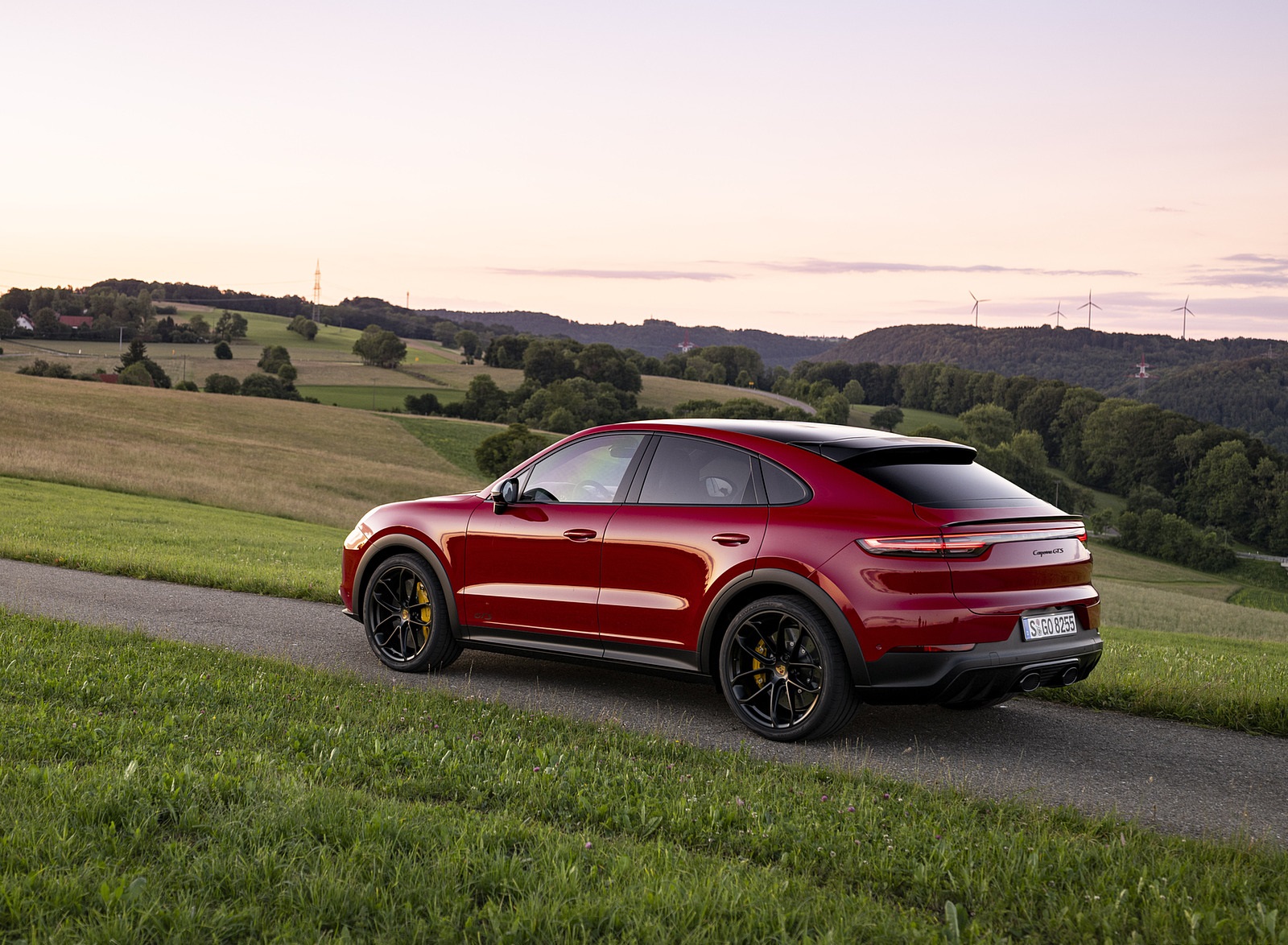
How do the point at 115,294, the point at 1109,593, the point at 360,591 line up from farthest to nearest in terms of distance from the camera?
the point at 115,294
the point at 1109,593
the point at 360,591

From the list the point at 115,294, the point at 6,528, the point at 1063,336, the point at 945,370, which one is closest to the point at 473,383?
the point at 115,294

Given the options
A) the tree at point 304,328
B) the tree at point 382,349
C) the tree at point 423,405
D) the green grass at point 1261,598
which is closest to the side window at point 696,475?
the green grass at point 1261,598

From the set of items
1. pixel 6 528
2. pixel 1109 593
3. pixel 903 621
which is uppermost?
pixel 903 621

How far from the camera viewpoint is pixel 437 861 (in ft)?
12.0

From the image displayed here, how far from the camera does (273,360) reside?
9381cm

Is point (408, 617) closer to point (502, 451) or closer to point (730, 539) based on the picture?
point (730, 539)

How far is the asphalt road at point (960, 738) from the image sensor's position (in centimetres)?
513

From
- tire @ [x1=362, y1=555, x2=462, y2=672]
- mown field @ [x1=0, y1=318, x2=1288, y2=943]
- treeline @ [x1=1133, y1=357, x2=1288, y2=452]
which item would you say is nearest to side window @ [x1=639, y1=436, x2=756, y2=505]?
mown field @ [x1=0, y1=318, x2=1288, y2=943]

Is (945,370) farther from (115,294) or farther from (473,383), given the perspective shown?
(115,294)

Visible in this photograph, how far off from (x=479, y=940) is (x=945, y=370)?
12674 cm

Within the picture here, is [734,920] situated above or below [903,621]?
below

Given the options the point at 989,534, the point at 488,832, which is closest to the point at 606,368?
the point at 989,534

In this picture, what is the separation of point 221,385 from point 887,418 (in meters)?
60.5

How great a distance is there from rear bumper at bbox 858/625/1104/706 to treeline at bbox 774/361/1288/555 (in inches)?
3061
